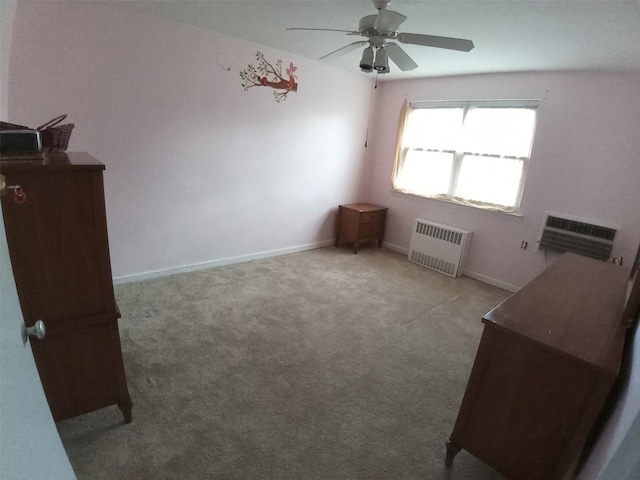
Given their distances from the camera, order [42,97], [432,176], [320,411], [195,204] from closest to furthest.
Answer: [320,411] → [42,97] → [195,204] → [432,176]

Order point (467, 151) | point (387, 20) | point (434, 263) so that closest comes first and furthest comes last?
point (387, 20)
point (467, 151)
point (434, 263)

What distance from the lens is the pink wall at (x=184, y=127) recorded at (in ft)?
8.20

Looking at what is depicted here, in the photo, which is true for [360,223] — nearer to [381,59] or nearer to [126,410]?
[381,59]

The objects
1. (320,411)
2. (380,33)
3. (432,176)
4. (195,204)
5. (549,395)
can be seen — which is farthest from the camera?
(432,176)

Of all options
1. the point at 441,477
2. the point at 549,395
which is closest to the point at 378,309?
the point at 441,477

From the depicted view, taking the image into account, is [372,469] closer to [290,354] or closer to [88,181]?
[290,354]

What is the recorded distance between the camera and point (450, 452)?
1.55 m

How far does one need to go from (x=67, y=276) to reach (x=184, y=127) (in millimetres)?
2195

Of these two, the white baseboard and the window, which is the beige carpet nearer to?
the white baseboard

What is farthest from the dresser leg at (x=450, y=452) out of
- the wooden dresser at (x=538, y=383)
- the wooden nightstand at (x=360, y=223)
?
the wooden nightstand at (x=360, y=223)

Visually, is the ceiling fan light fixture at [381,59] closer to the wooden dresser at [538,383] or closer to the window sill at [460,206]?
the wooden dresser at [538,383]

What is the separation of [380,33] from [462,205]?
8.37 feet

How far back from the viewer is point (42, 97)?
246 cm

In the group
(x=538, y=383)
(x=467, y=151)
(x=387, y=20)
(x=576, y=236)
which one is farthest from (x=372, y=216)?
(x=538, y=383)
